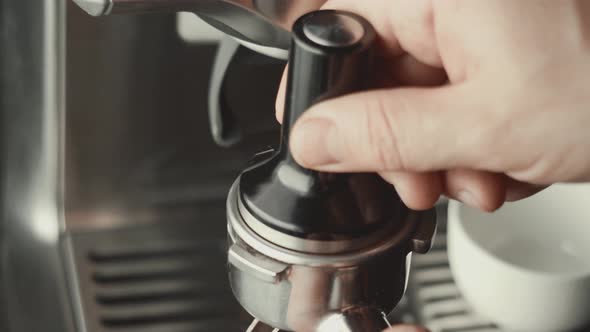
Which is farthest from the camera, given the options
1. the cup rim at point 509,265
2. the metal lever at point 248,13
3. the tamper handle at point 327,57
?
the cup rim at point 509,265

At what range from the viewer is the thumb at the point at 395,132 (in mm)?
291

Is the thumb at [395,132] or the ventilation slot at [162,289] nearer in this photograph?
the thumb at [395,132]

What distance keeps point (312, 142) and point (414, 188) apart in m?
0.05

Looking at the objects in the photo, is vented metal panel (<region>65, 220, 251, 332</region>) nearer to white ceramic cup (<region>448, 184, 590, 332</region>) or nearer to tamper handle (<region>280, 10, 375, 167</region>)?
white ceramic cup (<region>448, 184, 590, 332</region>)

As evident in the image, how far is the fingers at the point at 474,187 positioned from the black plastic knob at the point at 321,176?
5 centimetres

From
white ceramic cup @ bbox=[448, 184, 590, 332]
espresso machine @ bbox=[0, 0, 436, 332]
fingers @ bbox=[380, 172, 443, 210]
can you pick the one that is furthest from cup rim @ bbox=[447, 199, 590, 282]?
Result: fingers @ bbox=[380, 172, 443, 210]

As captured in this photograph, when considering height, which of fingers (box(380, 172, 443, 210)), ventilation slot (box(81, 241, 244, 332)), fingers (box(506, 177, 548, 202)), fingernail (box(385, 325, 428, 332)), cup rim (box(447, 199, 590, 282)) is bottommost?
ventilation slot (box(81, 241, 244, 332))

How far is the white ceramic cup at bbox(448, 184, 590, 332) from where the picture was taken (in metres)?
0.56

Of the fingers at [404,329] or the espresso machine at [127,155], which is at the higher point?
the fingers at [404,329]

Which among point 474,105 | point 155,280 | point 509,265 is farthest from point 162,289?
point 474,105

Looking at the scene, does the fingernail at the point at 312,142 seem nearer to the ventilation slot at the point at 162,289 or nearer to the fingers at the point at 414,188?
the fingers at the point at 414,188

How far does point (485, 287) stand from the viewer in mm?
568

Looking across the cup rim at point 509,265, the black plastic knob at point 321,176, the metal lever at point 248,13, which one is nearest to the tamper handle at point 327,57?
the black plastic knob at point 321,176

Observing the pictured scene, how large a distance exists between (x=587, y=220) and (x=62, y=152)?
352 millimetres
